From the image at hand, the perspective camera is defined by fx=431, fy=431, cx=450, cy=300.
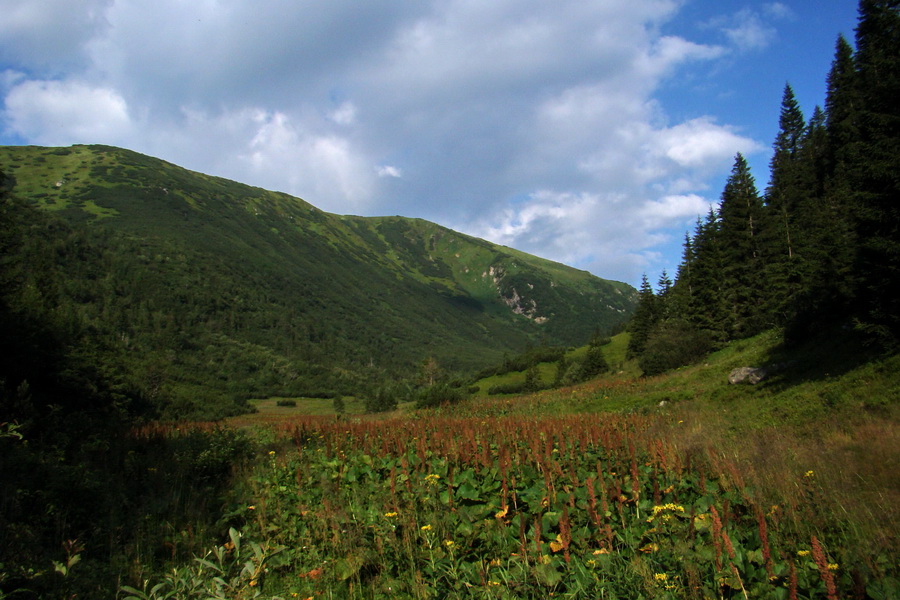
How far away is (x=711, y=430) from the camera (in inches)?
402

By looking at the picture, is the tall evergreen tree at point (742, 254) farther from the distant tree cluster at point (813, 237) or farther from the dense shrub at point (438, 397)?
the dense shrub at point (438, 397)

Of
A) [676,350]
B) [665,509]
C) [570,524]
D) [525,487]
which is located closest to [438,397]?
[676,350]

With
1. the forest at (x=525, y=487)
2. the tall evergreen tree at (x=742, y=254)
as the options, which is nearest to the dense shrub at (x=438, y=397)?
the forest at (x=525, y=487)

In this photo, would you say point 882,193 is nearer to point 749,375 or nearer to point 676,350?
point 749,375

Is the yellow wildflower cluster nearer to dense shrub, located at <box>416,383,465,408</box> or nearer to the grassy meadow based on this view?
the grassy meadow

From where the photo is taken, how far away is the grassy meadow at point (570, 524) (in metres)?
3.23

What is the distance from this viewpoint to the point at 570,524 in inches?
173

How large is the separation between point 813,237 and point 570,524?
30.3m

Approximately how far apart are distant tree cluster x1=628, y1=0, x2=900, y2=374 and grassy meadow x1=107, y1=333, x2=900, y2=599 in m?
6.97

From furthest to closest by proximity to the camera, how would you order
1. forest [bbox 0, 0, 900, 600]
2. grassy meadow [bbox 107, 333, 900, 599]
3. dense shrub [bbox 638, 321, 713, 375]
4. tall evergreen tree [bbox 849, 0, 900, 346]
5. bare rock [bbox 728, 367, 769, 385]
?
dense shrub [bbox 638, 321, 713, 375] < bare rock [bbox 728, 367, 769, 385] < tall evergreen tree [bbox 849, 0, 900, 346] < forest [bbox 0, 0, 900, 600] < grassy meadow [bbox 107, 333, 900, 599]

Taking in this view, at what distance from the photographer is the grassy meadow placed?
323cm

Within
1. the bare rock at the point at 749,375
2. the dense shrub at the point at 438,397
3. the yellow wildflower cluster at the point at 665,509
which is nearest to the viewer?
the yellow wildflower cluster at the point at 665,509

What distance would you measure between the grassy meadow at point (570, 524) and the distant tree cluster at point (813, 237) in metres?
6.97

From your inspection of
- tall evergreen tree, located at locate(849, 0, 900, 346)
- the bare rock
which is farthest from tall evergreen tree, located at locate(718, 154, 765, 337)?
tall evergreen tree, located at locate(849, 0, 900, 346)
